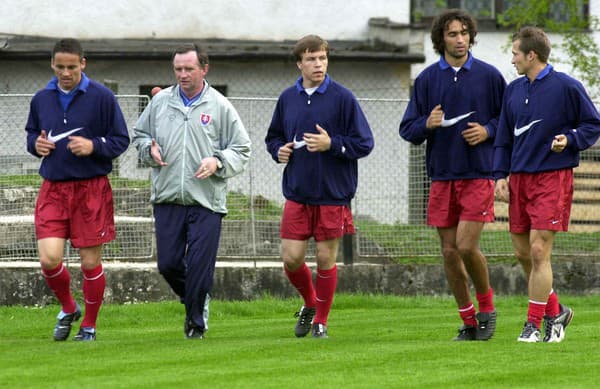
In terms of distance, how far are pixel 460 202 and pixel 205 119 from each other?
197 centimetres

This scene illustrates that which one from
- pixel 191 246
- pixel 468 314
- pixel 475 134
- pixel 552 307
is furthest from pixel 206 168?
pixel 552 307

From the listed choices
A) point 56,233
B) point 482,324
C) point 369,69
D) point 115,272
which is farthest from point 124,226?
point 369,69

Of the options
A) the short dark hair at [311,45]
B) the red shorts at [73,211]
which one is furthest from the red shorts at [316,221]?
the red shorts at [73,211]

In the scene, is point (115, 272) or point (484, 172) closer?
point (484, 172)

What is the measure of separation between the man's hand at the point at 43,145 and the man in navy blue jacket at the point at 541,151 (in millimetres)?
→ 3238

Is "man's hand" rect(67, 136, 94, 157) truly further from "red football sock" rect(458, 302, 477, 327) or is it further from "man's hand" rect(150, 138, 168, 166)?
"red football sock" rect(458, 302, 477, 327)

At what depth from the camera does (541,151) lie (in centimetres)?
1041

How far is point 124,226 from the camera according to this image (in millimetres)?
15273

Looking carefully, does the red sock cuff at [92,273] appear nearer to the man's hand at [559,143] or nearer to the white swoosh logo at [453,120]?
the white swoosh logo at [453,120]

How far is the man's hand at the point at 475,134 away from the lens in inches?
425

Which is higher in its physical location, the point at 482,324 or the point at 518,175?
Result: the point at 518,175

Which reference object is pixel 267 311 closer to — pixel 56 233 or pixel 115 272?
pixel 115 272

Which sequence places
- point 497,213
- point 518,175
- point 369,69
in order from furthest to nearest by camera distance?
point 369,69
point 497,213
point 518,175

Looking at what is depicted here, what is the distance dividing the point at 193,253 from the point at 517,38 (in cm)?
280
